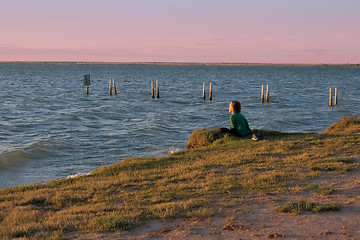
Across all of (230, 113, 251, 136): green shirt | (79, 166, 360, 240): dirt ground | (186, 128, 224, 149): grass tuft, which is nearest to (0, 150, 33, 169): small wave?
(186, 128, 224, 149): grass tuft

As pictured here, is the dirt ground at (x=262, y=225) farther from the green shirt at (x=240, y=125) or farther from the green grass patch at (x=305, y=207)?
the green shirt at (x=240, y=125)

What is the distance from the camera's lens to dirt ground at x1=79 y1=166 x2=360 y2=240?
6477 millimetres

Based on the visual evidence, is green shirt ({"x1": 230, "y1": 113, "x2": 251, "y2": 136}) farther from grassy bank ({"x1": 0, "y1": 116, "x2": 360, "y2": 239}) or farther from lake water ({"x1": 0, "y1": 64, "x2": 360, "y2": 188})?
lake water ({"x1": 0, "y1": 64, "x2": 360, "y2": 188})

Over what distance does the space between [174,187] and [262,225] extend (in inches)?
121

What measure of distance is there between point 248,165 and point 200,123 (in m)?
19.4

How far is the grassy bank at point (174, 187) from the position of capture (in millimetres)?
7359

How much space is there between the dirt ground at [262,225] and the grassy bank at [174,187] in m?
0.22

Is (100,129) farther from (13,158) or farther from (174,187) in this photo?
(174,187)

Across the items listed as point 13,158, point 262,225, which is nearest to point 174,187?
point 262,225

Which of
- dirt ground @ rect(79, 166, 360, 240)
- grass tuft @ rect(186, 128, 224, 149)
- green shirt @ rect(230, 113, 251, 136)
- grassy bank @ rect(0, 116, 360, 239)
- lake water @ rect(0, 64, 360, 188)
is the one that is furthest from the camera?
lake water @ rect(0, 64, 360, 188)

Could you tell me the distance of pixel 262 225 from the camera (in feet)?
22.6

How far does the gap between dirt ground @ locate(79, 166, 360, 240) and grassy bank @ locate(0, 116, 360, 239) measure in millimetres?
216

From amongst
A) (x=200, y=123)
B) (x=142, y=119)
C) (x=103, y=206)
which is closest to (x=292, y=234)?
(x=103, y=206)

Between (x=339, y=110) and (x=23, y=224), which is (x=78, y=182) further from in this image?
(x=339, y=110)
